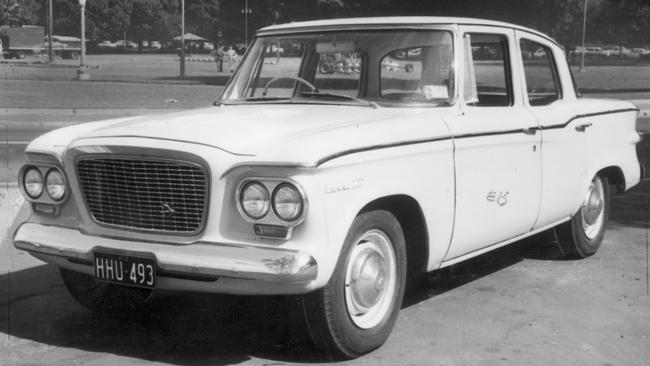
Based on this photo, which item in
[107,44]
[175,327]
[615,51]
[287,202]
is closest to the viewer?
[287,202]

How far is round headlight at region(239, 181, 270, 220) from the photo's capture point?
403 centimetres

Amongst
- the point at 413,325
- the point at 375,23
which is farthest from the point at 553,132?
the point at 413,325

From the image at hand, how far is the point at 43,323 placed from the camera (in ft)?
16.6

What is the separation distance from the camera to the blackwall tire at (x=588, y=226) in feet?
21.5

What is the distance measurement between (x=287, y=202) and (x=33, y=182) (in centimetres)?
159

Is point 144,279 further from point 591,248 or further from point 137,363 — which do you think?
point 591,248

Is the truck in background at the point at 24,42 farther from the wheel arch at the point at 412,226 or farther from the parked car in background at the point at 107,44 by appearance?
the wheel arch at the point at 412,226

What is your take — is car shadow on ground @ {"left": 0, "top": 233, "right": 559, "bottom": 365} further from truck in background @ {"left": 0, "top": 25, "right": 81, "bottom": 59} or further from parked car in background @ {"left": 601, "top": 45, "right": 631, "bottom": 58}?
parked car in background @ {"left": 601, "top": 45, "right": 631, "bottom": 58}

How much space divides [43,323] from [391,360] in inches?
79.2

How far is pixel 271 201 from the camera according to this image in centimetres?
402

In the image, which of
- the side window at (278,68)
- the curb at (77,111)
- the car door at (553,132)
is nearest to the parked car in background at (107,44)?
the curb at (77,111)

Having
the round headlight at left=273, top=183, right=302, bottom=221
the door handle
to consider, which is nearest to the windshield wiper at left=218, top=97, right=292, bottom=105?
the door handle

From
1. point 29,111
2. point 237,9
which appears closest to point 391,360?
point 29,111

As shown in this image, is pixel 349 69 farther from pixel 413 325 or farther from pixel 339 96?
pixel 413 325
